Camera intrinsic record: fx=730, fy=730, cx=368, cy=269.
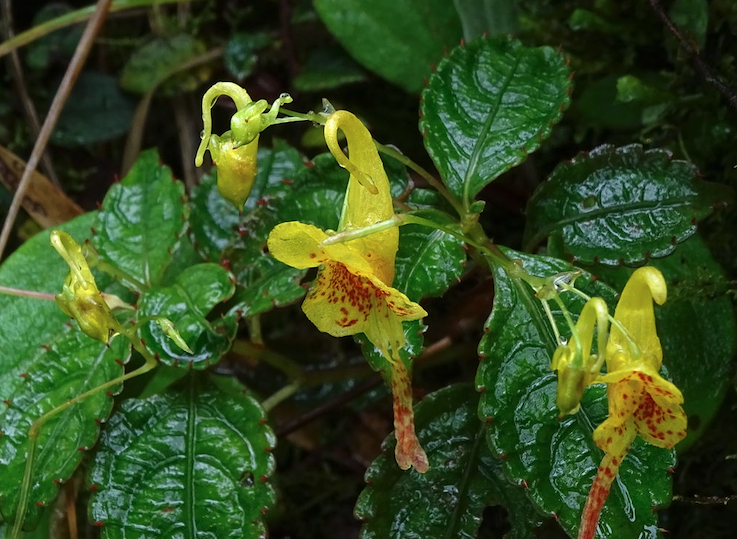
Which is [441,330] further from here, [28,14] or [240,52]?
[28,14]

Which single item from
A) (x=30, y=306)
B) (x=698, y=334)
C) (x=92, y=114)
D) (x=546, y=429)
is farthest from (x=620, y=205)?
(x=92, y=114)

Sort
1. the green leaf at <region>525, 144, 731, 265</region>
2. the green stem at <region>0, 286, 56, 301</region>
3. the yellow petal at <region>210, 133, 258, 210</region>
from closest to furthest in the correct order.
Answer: the yellow petal at <region>210, 133, 258, 210</region> < the green leaf at <region>525, 144, 731, 265</region> < the green stem at <region>0, 286, 56, 301</region>

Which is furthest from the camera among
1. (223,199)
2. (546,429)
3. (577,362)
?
(223,199)

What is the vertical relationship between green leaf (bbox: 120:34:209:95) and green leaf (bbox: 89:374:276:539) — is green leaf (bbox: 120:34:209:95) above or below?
above

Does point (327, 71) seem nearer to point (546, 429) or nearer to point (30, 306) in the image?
point (30, 306)

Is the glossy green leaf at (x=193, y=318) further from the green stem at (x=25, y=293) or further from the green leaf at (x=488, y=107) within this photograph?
the green leaf at (x=488, y=107)

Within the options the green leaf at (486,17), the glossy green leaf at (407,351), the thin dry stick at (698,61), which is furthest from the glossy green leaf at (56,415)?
the thin dry stick at (698,61)

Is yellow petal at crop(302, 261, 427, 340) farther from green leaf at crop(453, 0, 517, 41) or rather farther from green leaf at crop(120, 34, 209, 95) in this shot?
green leaf at crop(120, 34, 209, 95)

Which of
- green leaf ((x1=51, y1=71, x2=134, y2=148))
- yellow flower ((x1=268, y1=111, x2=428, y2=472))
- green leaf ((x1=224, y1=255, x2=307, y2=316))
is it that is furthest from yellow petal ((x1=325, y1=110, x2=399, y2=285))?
green leaf ((x1=51, y1=71, x2=134, y2=148))
